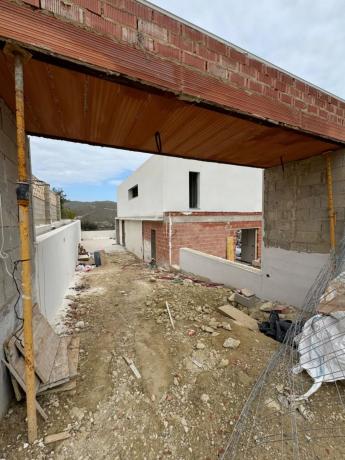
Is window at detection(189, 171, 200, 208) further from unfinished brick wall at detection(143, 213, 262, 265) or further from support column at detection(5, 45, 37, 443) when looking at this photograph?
support column at detection(5, 45, 37, 443)

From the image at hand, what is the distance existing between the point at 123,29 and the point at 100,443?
314 centimetres

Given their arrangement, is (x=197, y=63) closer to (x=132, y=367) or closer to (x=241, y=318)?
(x=132, y=367)

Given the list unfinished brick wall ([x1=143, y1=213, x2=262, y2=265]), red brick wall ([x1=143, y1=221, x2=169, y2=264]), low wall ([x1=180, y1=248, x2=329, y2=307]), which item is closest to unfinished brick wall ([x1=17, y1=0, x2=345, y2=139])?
low wall ([x1=180, y1=248, x2=329, y2=307])

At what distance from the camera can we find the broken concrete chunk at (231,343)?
2.86 m

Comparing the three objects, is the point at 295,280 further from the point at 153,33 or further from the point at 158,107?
the point at 153,33

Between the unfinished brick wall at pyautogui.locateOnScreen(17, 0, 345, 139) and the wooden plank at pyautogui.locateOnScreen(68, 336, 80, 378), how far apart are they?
2.83 m

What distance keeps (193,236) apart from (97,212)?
3517 centimetres

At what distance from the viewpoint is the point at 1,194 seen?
6.15ft

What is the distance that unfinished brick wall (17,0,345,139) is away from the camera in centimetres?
142

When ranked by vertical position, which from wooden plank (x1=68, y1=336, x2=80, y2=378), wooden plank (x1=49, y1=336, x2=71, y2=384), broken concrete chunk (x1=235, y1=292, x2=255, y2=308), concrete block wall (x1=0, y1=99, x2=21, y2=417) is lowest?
broken concrete chunk (x1=235, y1=292, x2=255, y2=308)

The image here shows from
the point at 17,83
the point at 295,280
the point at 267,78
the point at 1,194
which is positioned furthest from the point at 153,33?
the point at 295,280

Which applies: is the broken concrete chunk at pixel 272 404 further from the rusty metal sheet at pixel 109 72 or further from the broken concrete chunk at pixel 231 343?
the rusty metal sheet at pixel 109 72

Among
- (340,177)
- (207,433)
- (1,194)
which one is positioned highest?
→ (340,177)

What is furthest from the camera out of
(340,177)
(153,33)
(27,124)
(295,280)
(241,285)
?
(241,285)
